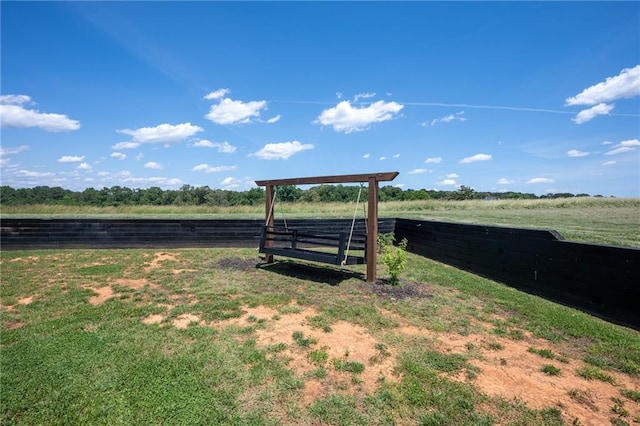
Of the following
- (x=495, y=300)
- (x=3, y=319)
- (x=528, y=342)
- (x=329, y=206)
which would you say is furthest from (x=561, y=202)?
(x=3, y=319)

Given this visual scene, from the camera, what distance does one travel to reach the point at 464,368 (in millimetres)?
3039

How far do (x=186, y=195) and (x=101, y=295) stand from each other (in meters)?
36.0

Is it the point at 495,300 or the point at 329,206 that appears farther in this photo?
the point at 329,206

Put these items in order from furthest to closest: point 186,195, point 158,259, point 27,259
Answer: point 186,195 < point 158,259 < point 27,259

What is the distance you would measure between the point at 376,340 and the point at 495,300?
2603mm

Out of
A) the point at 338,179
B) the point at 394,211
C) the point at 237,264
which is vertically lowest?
the point at 237,264

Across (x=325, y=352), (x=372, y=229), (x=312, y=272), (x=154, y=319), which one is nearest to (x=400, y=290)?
(x=372, y=229)

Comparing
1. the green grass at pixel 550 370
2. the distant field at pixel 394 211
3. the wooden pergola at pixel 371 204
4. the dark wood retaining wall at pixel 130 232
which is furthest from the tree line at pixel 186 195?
the green grass at pixel 550 370

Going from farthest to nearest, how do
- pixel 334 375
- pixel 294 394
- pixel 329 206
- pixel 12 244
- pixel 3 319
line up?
pixel 329 206 < pixel 12 244 < pixel 3 319 < pixel 334 375 < pixel 294 394

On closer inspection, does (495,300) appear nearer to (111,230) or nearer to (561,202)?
(111,230)

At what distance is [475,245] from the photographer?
23.1 ft

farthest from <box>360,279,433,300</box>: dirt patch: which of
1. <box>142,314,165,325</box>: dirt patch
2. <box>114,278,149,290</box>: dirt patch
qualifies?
<box>114,278,149,290</box>: dirt patch

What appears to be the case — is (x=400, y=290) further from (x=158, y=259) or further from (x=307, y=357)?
(x=158, y=259)

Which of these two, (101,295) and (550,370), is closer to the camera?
(550,370)
